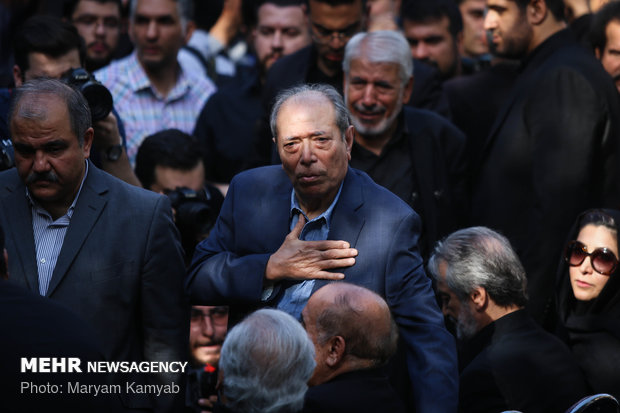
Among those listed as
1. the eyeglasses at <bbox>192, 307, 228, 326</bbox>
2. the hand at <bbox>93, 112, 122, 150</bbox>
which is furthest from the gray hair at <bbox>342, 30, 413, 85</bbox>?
the eyeglasses at <bbox>192, 307, 228, 326</bbox>

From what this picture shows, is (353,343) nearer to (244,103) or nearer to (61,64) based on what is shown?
(61,64)

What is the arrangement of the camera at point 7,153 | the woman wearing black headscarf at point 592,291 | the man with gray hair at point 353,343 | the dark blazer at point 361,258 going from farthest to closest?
the woman wearing black headscarf at point 592,291, the camera at point 7,153, the dark blazer at point 361,258, the man with gray hair at point 353,343

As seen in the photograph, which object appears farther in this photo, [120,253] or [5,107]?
[5,107]

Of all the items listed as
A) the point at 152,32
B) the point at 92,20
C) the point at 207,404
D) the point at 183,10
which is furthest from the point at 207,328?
the point at 92,20

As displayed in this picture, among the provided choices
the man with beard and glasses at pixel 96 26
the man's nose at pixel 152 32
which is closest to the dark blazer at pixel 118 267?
the man's nose at pixel 152 32

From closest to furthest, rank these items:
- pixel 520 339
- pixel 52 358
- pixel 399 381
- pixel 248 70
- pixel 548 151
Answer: pixel 52 358, pixel 399 381, pixel 520 339, pixel 548 151, pixel 248 70

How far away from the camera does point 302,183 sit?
4.22 meters

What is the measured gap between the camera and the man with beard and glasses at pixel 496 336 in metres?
4.47

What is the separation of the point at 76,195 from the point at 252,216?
0.73 metres

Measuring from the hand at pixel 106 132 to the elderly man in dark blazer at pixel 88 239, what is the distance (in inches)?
25.4

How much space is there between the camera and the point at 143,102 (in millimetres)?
6898

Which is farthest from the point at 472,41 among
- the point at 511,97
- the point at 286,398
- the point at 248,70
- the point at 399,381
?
the point at 286,398

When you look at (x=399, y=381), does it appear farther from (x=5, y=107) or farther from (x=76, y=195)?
(x=5, y=107)

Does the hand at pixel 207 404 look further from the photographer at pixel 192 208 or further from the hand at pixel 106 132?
the hand at pixel 106 132
